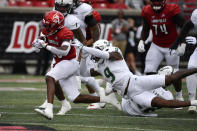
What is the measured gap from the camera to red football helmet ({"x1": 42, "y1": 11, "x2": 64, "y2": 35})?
8.29 metres

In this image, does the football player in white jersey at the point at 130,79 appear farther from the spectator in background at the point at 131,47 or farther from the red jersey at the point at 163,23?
the spectator in background at the point at 131,47

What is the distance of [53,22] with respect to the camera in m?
8.28

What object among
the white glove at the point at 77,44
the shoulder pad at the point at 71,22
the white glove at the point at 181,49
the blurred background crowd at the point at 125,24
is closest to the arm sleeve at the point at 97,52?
the white glove at the point at 77,44

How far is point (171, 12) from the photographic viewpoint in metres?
9.92

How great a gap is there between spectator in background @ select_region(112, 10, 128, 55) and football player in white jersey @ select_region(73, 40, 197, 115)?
8.12 m

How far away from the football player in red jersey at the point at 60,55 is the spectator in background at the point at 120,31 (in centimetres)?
795

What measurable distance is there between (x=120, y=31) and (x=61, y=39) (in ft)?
27.5

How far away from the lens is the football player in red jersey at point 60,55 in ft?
27.1

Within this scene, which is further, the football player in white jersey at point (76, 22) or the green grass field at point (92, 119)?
the football player in white jersey at point (76, 22)

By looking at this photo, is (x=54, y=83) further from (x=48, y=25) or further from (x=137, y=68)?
(x=137, y=68)

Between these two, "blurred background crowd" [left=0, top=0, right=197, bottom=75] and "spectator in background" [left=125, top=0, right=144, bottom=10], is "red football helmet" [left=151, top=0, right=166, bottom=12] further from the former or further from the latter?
"spectator in background" [left=125, top=0, right=144, bottom=10]

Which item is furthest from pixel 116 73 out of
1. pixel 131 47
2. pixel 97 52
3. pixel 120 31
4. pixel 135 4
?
pixel 135 4

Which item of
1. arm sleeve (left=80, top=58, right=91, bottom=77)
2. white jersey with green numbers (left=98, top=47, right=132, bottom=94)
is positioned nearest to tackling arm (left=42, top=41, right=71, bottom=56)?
white jersey with green numbers (left=98, top=47, right=132, bottom=94)

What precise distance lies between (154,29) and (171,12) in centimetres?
40
